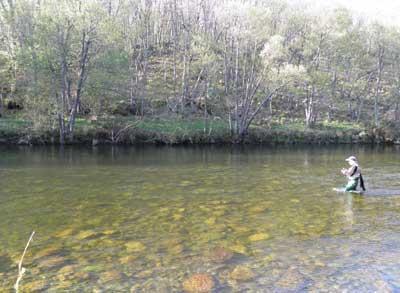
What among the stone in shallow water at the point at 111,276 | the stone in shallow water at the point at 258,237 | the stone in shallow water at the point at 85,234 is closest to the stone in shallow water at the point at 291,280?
the stone in shallow water at the point at 258,237

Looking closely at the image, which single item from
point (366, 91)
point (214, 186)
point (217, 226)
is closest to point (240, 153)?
point (214, 186)

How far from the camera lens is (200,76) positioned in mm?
51719

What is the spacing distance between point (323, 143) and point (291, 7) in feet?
66.9

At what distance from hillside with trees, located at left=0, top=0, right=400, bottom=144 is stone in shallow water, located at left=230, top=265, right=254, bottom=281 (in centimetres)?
3233

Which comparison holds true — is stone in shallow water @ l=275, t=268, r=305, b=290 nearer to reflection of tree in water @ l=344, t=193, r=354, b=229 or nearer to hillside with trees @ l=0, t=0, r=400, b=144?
reflection of tree in water @ l=344, t=193, r=354, b=229

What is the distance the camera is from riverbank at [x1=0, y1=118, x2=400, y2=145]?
39.8 meters

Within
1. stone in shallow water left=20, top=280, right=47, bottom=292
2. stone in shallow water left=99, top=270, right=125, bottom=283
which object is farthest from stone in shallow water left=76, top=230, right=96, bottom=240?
stone in shallow water left=20, top=280, right=47, bottom=292

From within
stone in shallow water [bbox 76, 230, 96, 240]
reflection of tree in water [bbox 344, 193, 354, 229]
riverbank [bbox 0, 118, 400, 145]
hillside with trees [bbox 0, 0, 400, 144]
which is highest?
hillside with trees [bbox 0, 0, 400, 144]

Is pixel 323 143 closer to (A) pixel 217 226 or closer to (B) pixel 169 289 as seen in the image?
(A) pixel 217 226

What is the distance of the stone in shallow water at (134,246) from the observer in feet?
35.3

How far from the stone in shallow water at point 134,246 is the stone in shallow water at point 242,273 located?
2.75m

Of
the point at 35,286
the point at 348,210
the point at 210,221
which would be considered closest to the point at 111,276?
the point at 35,286

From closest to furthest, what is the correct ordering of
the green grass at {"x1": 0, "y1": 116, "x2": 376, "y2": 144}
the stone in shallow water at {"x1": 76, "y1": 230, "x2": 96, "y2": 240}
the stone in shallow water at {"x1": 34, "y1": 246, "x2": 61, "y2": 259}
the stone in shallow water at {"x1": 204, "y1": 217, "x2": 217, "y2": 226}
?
the stone in shallow water at {"x1": 34, "y1": 246, "x2": 61, "y2": 259}
the stone in shallow water at {"x1": 76, "y1": 230, "x2": 96, "y2": 240}
the stone in shallow water at {"x1": 204, "y1": 217, "x2": 217, "y2": 226}
the green grass at {"x1": 0, "y1": 116, "x2": 376, "y2": 144}

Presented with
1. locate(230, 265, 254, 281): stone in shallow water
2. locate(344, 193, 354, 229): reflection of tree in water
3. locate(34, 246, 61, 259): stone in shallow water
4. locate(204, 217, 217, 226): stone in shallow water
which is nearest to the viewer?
locate(230, 265, 254, 281): stone in shallow water
